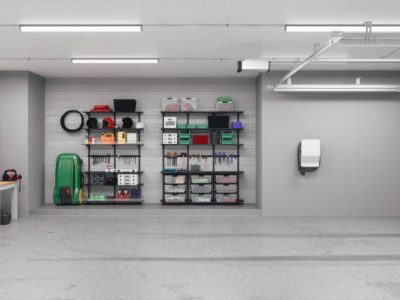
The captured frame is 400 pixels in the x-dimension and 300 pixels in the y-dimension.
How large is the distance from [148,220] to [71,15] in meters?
4.45

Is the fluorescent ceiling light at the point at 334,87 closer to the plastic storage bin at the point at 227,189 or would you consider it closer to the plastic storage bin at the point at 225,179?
the plastic storage bin at the point at 225,179

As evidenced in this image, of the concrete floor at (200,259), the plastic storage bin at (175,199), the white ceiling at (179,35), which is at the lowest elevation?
the concrete floor at (200,259)

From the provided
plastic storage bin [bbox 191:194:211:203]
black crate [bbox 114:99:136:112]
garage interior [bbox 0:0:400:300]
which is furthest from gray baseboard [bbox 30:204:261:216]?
black crate [bbox 114:99:136:112]

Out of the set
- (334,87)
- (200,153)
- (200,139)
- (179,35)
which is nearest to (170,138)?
(200,139)

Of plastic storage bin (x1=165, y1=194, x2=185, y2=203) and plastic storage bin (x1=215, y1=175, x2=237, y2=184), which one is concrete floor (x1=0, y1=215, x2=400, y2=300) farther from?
plastic storage bin (x1=215, y1=175, x2=237, y2=184)

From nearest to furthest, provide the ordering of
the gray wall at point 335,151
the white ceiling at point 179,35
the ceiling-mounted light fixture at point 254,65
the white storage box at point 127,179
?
1. the white ceiling at point 179,35
2. the ceiling-mounted light fixture at point 254,65
3. the gray wall at point 335,151
4. the white storage box at point 127,179

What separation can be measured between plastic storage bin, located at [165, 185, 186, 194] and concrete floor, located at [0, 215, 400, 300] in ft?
4.18

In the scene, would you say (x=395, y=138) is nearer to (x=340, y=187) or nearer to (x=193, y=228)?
(x=340, y=187)

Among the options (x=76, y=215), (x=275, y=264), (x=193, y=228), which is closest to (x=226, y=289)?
(x=275, y=264)

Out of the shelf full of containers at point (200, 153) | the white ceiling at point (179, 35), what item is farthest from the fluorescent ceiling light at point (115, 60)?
the shelf full of containers at point (200, 153)

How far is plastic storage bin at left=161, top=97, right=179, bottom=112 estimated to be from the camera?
32.1ft

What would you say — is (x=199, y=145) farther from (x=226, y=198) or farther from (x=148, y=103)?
(x=148, y=103)

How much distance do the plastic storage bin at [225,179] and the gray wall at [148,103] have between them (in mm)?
391

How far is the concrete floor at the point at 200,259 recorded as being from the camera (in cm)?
441
